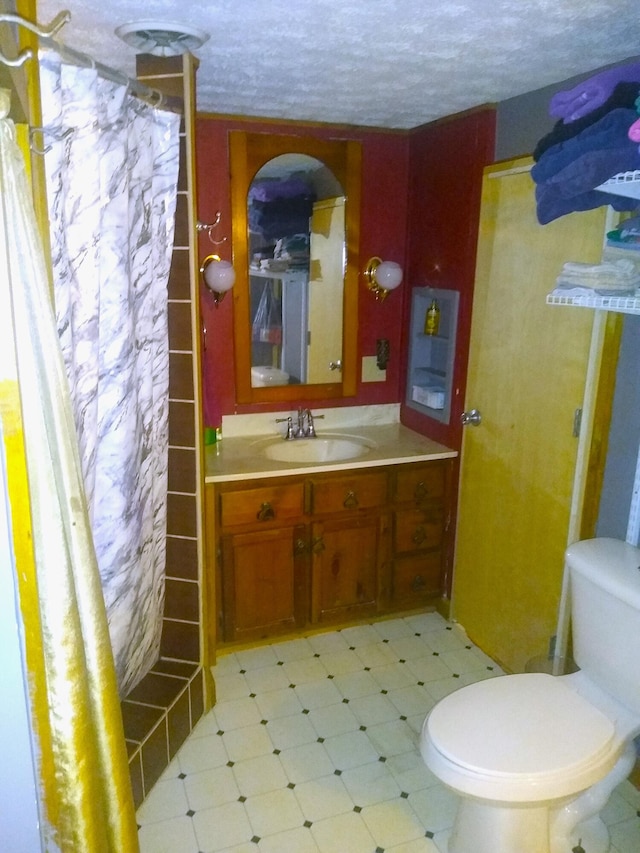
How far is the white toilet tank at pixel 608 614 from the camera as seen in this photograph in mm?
1747

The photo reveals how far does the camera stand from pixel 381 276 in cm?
291

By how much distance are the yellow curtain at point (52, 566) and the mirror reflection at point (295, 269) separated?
170 cm

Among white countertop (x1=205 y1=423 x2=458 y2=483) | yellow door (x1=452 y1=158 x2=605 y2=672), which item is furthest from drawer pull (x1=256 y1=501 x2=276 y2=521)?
yellow door (x1=452 y1=158 x2=605 y2=672)

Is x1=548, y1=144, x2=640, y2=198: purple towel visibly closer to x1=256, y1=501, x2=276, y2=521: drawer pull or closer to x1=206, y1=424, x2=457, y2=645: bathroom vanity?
x1=206, y1=424, x2=457, y2=645: bathroom vanity

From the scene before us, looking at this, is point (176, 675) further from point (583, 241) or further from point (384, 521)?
point (583, 241)

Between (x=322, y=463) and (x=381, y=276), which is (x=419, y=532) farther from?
(x=381, y=276)

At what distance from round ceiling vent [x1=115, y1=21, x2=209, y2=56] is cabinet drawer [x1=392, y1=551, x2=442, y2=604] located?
206 centimetres

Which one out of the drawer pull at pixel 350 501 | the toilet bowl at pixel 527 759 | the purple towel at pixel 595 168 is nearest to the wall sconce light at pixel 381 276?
the drawer pull at pixel 350 501

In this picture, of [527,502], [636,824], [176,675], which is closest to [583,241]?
[527,502]

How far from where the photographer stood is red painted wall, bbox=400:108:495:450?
2533 mm

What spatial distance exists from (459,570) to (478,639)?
0.29 m

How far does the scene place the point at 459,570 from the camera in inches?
113

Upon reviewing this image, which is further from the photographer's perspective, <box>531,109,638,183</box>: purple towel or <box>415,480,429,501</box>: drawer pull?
<box>415,480,429,501</box>: drawer pull

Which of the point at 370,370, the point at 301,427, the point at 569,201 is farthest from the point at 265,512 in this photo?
the point at 569,201
